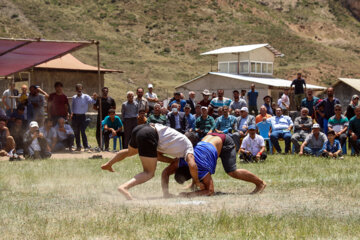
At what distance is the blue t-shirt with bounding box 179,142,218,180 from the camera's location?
8375 mm

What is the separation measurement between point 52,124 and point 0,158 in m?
2.23

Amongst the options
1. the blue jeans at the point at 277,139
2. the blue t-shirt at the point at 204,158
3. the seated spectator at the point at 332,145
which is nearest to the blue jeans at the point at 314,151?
the seated spectator at the point at 332,145

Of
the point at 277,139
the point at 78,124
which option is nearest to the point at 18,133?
the point at 78,124

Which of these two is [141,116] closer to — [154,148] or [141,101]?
[141,101]

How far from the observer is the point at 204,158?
27.5 feet

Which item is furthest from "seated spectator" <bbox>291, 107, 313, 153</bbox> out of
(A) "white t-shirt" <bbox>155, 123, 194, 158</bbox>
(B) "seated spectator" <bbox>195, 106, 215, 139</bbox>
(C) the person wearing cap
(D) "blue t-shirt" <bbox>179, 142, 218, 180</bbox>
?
(A) "white t-shirt" <bbox>155, 123, 194, 158</bbox>

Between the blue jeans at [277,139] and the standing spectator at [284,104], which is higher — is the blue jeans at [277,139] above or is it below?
below

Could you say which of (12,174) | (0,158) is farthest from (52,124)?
(12,174)

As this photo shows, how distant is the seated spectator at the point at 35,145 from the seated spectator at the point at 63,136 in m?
1.65

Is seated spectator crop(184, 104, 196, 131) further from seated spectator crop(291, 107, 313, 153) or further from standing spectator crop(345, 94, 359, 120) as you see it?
standing spectator crop(345, 94, 359, 120)

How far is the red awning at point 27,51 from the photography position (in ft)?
47.8

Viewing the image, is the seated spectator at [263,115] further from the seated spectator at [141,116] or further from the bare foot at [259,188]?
the bare foot at [259,188]

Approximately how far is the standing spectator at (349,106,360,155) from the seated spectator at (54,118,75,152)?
786 centimetres

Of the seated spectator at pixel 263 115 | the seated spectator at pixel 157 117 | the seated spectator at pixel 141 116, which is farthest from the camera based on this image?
the seated spectator at pixel 263 115
